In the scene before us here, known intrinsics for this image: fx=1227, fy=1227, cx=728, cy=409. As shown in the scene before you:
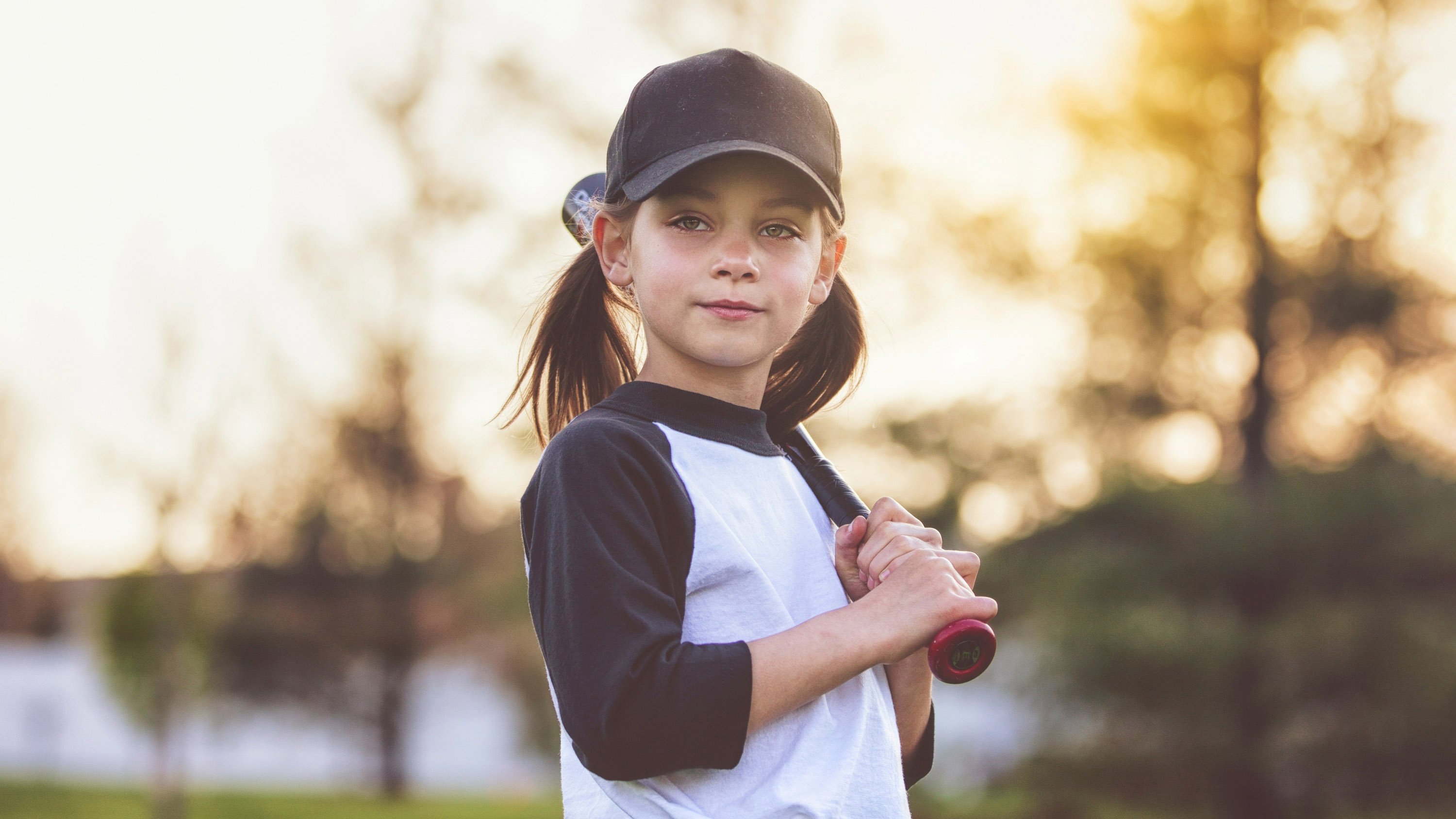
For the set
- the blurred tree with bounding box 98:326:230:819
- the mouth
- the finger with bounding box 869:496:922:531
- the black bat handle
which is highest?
the blurred tree with bounding box 98:326:230:819

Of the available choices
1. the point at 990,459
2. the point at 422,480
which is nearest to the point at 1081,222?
the point at 990,459

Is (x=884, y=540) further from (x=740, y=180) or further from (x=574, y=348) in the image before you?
(x=574, y=348)

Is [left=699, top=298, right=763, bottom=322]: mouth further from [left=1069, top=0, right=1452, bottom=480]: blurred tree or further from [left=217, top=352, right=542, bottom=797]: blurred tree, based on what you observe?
[left=217, top=352, right=542, bottom=797]: blurred tree

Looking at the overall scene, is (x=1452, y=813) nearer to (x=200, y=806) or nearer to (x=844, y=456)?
(x=844, y=456)

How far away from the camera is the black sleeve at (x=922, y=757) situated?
5.77 feet

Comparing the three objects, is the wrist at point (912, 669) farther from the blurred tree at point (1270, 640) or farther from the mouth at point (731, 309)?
the blurred tree at point (1270, 640)

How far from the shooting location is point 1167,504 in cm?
948

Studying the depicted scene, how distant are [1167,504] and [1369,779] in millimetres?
2456

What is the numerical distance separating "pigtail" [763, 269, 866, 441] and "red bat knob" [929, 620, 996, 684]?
0.51 metres

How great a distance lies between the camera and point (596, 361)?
75.2 inches

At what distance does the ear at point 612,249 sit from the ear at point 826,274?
26 cm

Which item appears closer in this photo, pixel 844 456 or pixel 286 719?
pixel 844 456

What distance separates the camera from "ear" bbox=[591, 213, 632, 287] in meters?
1.68

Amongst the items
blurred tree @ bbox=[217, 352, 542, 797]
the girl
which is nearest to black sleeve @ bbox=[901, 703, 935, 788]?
the girl
